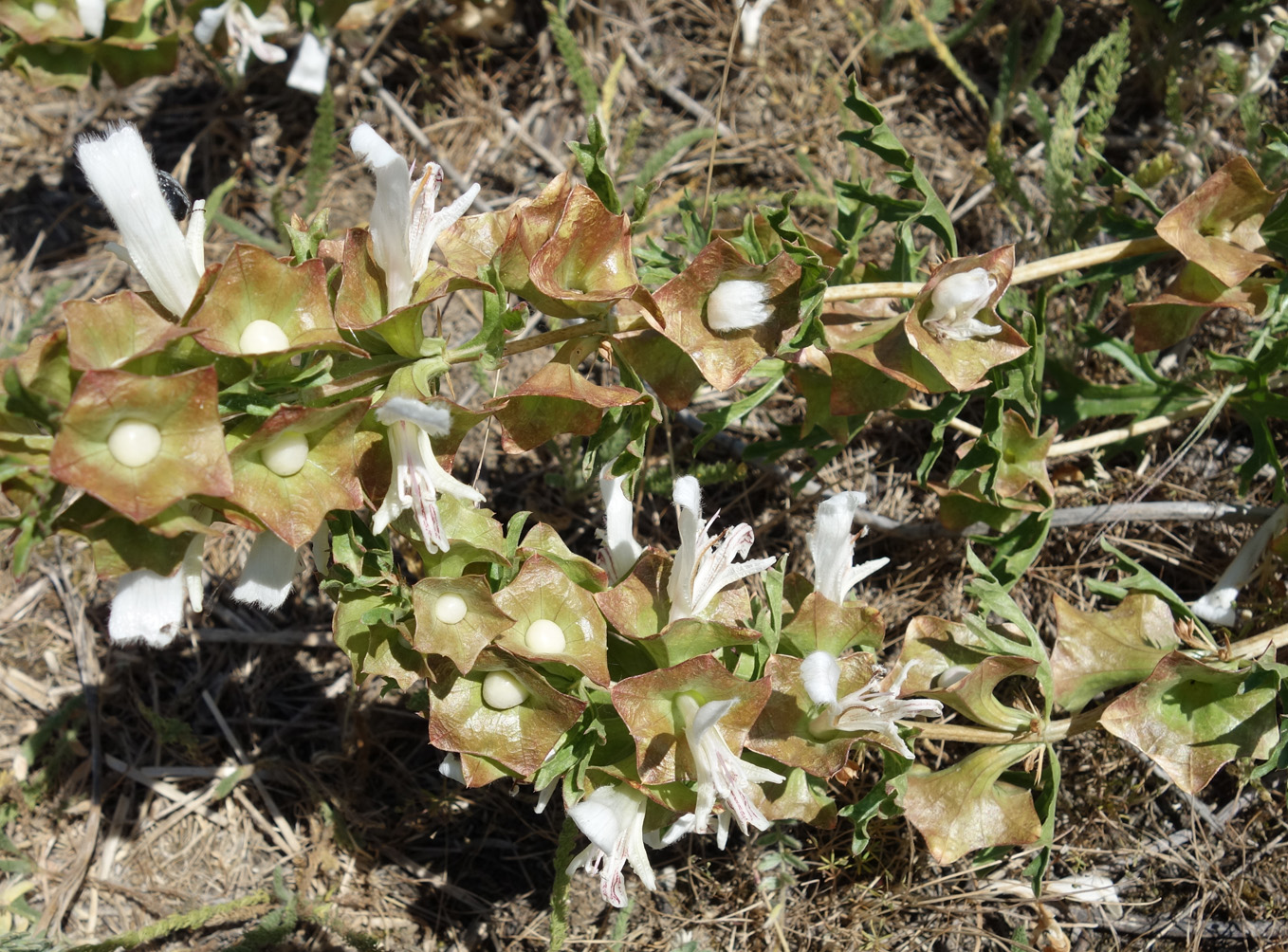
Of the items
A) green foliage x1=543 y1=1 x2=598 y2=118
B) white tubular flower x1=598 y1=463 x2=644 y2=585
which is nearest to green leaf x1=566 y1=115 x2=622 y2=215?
white tubular flower x1=598 y1=463 x2=644 y2=585

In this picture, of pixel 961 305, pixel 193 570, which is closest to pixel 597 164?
pixel 961 305

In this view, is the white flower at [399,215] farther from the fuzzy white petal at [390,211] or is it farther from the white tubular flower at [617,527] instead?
the white tubular flower at [617,527]

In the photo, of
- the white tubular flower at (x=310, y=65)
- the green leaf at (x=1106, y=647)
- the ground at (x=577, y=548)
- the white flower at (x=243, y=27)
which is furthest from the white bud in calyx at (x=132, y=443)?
the white tubular flower at (x=310, y=65)

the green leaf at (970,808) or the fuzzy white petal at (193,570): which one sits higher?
the fuzzy white petal at (193,570)

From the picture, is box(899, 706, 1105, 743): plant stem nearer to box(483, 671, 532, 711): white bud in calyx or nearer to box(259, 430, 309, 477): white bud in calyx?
box(483, 671, 532, 711): white bud in calyx

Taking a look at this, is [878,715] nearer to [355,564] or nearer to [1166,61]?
[355,564]

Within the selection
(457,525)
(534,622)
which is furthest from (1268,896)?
(457,525)
